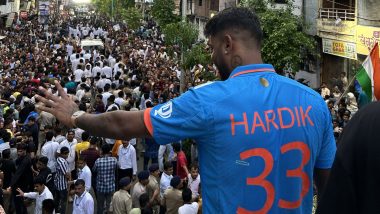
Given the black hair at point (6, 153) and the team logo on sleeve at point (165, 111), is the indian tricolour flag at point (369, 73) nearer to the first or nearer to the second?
the black hair at point (6, 153)

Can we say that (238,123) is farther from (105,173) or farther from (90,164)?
(90,164)

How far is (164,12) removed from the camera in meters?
25.8

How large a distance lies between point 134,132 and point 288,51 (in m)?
17.8

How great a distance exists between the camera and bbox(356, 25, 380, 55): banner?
1750 cm

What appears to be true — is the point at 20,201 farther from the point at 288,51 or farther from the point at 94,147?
the point at 288,51

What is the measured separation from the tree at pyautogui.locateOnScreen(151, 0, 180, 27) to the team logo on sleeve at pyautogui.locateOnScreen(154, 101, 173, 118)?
77.0 ft

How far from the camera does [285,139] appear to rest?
221 centimetres

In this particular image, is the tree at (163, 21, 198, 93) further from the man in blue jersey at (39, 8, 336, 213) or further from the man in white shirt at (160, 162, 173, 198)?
the man in blue jersey at (39, 8, 336, 213)

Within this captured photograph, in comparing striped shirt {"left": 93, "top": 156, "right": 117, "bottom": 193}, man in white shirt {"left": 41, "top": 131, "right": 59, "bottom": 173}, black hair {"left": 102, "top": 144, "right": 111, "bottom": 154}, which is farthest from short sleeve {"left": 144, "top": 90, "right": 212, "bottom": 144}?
man in white shirt {"left": 41, "top": 131, "right": 59, "bottom": 173}

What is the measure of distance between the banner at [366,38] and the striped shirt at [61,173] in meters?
11.6

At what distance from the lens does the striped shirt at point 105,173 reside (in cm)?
864

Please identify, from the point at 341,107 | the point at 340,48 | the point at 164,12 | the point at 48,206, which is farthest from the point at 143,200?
the point at 164,12

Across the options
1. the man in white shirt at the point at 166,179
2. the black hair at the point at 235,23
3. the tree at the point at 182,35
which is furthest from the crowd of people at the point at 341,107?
the black hair at the point at 235,23

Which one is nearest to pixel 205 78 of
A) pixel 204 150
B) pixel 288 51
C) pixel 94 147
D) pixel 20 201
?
pixel 288 51
